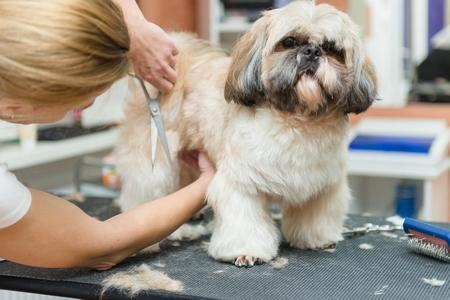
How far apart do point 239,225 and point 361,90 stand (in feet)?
1.47

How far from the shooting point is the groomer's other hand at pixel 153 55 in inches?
70.5

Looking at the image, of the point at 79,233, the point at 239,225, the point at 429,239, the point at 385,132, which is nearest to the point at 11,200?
the point at 79,233

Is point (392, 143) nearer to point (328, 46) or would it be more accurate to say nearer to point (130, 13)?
point (328, 46)

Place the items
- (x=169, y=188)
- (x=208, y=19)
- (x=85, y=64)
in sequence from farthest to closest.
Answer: (x=208, y=19), (x=169, y=188), (x=85, y=64)

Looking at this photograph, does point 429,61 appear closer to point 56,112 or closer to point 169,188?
point 169,188

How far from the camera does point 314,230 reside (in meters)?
1.80

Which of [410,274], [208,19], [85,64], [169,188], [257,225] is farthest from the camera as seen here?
[208,19]

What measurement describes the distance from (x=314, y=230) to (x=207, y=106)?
44 centimetres

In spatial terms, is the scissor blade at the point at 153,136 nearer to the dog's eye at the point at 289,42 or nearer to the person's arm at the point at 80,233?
the person's arm at the point at 80,233

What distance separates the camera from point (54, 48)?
48.1 inches

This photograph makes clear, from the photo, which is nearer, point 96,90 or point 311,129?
point 96,90

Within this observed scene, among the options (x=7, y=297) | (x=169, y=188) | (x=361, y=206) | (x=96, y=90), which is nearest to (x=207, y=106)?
(x=169, y=188)

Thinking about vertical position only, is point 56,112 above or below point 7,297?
above

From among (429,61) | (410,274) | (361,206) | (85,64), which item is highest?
(85,64)
